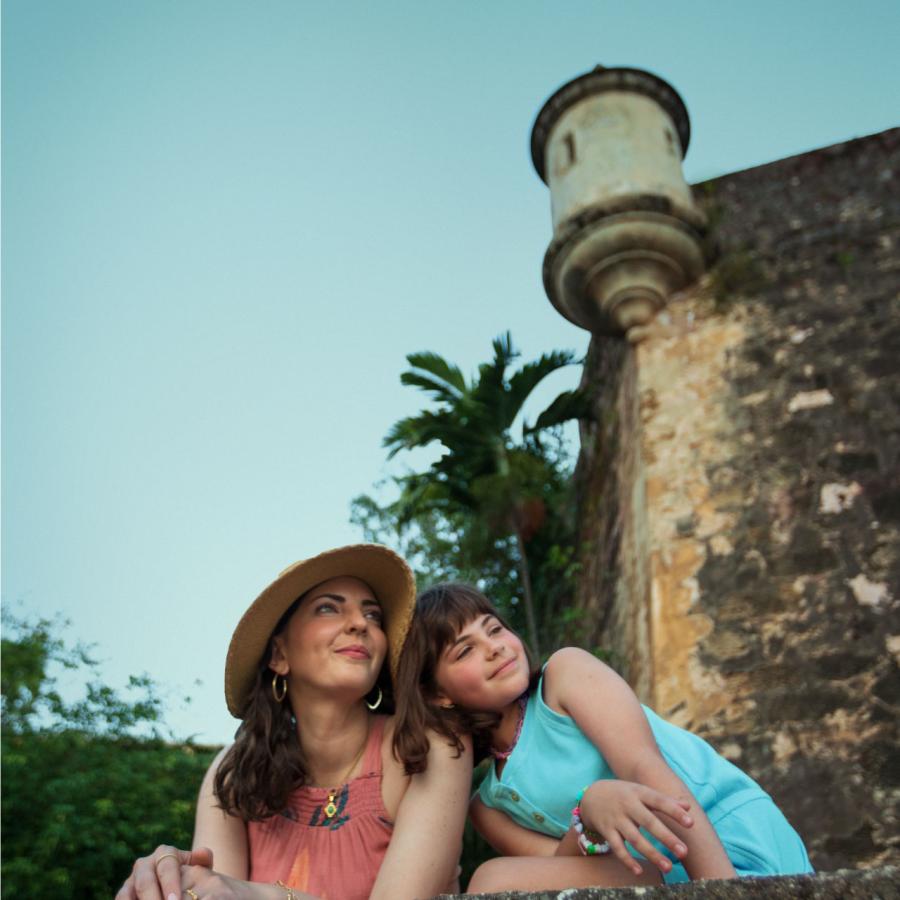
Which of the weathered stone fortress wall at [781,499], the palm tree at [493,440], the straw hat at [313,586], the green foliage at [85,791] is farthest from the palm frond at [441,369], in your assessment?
the straw hat at [313,586]

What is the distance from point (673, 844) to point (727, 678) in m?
3.75

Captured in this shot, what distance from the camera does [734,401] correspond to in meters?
6.10

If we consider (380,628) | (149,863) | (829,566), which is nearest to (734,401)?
(829,566)

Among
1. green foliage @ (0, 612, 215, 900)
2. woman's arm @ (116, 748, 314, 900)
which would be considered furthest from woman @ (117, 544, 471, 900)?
green foliage @ (0, 612, 215, 900)

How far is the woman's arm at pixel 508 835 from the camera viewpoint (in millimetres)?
2188

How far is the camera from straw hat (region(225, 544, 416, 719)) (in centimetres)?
254

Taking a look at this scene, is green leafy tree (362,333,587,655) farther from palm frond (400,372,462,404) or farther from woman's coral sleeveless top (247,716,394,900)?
woman's coral sleeveless top (247,716,394,900)

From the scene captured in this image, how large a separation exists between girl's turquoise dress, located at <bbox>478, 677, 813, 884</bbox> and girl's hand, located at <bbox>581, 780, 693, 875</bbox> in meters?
0.26

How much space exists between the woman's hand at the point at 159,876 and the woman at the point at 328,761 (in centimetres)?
49

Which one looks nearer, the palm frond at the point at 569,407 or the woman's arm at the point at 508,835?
the woman's arm at the point at 508,835

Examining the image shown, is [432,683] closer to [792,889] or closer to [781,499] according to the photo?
[792,889]

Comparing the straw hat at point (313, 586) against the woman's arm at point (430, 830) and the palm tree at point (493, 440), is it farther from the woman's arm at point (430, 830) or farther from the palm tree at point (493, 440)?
the palm tree at point (493, 440)

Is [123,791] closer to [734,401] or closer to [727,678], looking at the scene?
[727,678]

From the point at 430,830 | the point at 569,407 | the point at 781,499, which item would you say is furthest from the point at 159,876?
the point at 569,407
